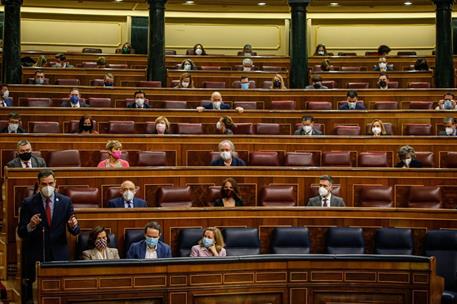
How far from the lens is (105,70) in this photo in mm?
14406

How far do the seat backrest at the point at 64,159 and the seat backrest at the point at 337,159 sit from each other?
2.81 metres

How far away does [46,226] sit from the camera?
688 centimetres

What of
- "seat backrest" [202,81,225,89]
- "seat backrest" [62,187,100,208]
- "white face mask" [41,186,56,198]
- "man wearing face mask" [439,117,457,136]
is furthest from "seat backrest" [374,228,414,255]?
"seat backrest" [202,81,225,89]

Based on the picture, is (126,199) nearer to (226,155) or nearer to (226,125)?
(226,155)

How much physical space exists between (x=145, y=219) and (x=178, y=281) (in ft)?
6.20

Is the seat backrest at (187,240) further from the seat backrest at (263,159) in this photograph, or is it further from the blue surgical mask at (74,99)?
the blue surgical mask at (74,99)

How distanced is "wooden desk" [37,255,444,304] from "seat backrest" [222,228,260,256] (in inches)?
55.7

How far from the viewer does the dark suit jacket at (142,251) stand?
22.4ft

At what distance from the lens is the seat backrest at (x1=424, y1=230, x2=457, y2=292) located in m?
7.46

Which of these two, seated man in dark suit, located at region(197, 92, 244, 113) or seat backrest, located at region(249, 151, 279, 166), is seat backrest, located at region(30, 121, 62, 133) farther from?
seat backrest, located at region(249, 151, 279, 166)

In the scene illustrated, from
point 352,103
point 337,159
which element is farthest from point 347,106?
point 337,159

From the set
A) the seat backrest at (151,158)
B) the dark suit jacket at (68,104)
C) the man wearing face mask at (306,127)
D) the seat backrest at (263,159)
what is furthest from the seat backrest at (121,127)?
the man wearing face mask at (306,127)

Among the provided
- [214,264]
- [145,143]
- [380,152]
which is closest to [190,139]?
[145,143]

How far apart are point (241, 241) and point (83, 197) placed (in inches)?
64.0
